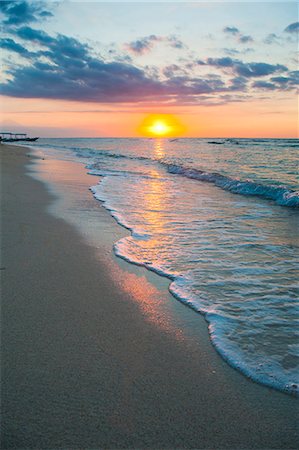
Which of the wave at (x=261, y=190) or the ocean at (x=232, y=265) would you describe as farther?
the wave at (x=261, y=190)

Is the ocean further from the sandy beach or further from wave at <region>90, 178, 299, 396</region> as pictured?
the sandy beach

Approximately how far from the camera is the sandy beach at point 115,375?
2.05 meters

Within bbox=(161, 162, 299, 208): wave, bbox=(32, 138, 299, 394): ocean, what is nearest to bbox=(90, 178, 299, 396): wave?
bbox=(32, 138, 299, 394): ocean

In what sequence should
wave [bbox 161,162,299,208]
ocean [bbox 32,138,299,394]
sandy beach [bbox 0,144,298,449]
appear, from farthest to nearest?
wave [bbox 161,162,299,208]
ocean [bbox 32,138,299,394]
sandy beach [bbox 0,144,298,449]

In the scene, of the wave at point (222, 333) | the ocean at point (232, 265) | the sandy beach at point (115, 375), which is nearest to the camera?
the sandy beach at point (115, 375)

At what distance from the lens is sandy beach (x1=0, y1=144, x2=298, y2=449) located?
2049 millimetres

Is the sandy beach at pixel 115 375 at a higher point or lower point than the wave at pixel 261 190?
lower

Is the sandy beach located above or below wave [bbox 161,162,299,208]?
below

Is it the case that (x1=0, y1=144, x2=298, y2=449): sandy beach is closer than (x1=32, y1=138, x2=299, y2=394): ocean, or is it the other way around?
(x1=0, y1=144, x2=298, y2=449): sandy beach

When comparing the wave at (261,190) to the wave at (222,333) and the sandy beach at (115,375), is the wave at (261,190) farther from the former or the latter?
the sandy beach at (115,375)

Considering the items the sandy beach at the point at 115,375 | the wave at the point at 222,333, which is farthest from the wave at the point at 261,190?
the sandy beach at the point at 115,375

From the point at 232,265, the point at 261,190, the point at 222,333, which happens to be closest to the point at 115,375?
the point at 222,333

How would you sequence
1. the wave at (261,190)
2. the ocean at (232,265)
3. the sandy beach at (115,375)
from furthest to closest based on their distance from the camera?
the wave at (261,190) → the ocean at (232,265) → the sandy beach at (115,375)

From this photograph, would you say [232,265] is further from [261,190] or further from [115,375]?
[261,190]
